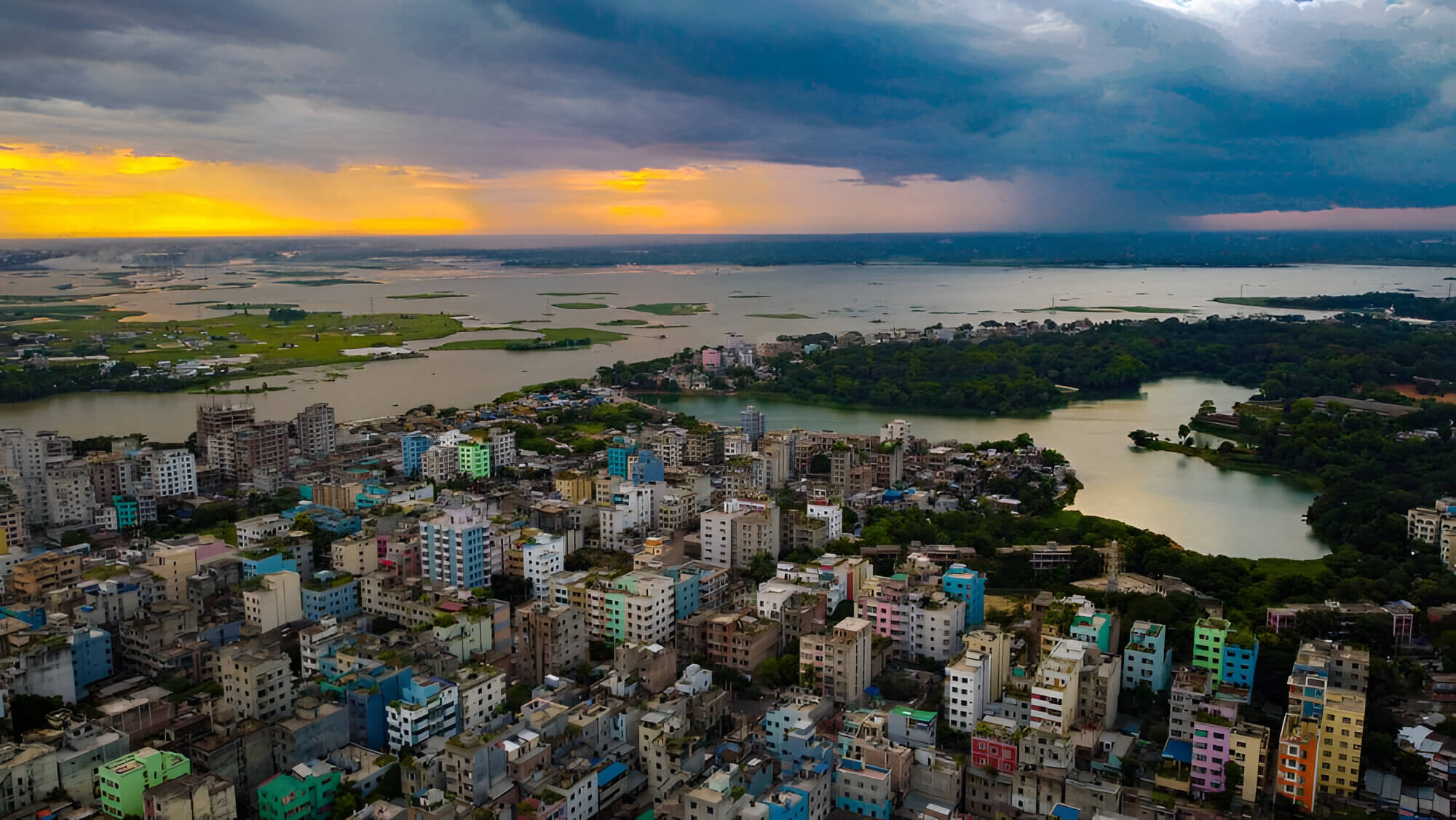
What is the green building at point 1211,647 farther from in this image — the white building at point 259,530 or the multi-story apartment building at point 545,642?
the white building at point 259,530

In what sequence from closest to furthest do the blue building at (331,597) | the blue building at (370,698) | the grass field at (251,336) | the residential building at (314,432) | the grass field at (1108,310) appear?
1. the blue building at (370,698)
2. the blue building at (331,597)
3. the residential building at (314,432)
4. the grass field at (251,336)
5. the grass field at (1108,310)

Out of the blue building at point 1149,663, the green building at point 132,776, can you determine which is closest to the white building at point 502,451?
the green building at point 132,776

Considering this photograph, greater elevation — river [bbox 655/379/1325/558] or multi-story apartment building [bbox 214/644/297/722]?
multi-story apartment building [bbox 214/644/297/722]

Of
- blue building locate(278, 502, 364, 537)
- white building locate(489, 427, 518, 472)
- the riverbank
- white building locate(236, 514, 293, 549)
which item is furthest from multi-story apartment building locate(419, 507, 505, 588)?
the riverbank

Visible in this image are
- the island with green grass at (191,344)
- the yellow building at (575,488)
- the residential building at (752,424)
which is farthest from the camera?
the island with green grass at (191,344)

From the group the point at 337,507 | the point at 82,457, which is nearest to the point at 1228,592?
the point at 337,507

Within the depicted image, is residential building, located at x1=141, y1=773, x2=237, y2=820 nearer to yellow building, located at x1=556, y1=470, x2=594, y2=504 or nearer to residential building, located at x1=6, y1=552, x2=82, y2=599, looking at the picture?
residential building, located at x1=6, y1=552, x2=82, y2=599

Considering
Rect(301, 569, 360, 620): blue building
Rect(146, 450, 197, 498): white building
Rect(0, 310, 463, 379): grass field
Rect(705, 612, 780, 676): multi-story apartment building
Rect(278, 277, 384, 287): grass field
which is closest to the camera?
Rect(705, 612, 780, 676): multi-story apartment building
